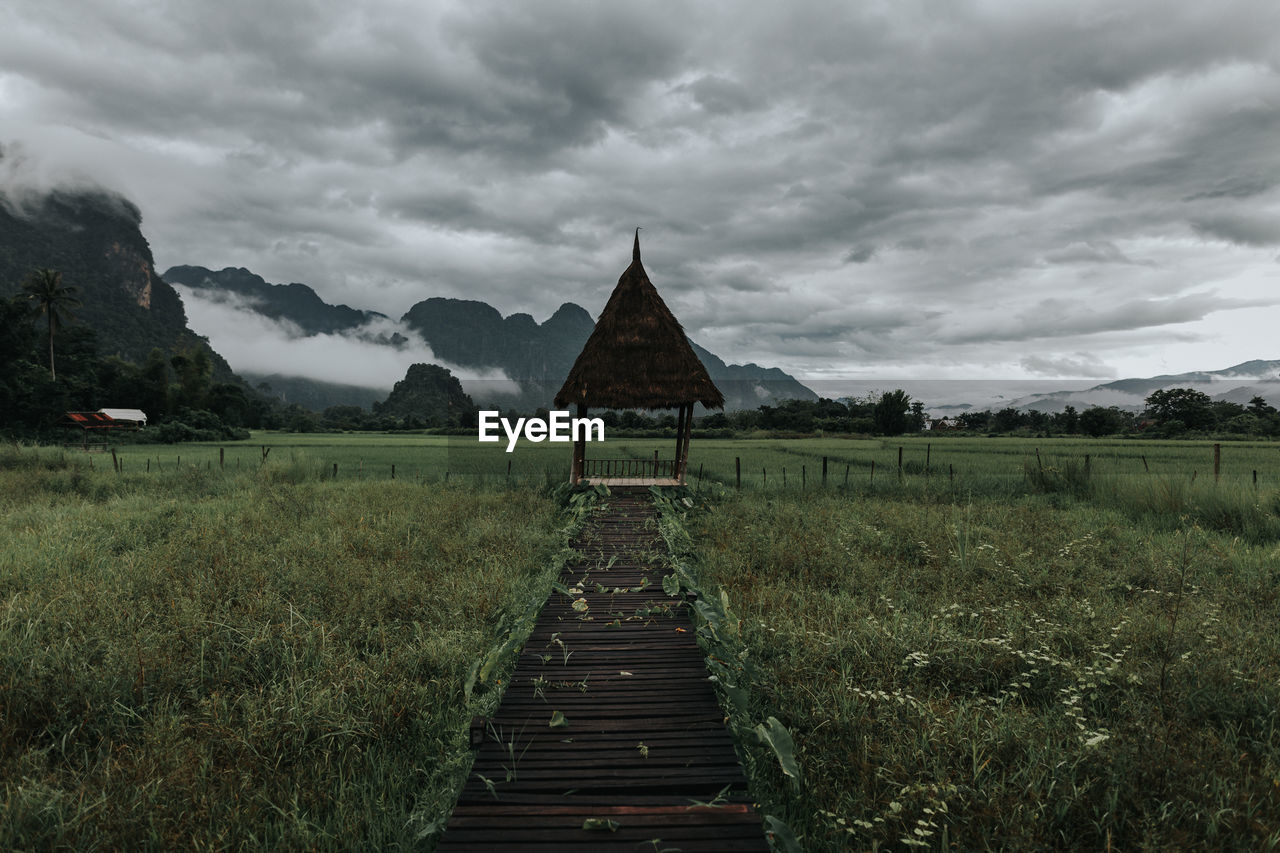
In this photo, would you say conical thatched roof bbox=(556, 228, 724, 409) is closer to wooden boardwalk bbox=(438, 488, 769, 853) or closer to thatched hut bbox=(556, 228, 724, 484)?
thatched hut bbox=(556, 228, 724, 484)

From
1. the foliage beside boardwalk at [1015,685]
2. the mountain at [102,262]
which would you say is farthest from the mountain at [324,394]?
the foliage beside boardwalk at [1015,685]

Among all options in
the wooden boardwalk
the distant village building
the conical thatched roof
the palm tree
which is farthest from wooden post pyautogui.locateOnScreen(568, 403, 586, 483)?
the palm tree

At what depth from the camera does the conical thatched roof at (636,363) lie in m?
11.9

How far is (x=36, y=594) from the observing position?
595 cm

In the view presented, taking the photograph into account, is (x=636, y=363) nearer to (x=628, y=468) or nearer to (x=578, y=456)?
(x=578, y=456)

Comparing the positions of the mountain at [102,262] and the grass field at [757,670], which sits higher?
the mountain at [102,262]

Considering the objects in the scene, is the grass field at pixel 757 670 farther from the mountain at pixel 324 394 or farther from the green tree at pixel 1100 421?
the mountain at pixel 324 394

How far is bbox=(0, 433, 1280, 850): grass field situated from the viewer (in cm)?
307

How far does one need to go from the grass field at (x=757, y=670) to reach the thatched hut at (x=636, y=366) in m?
2.96

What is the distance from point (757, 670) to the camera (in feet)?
14.2

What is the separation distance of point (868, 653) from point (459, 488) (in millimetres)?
10930

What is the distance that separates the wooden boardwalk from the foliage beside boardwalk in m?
0.45

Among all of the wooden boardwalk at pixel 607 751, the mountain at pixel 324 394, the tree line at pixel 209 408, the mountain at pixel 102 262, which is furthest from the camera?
the mountain at pixel 324 394

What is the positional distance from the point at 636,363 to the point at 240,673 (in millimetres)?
8864
